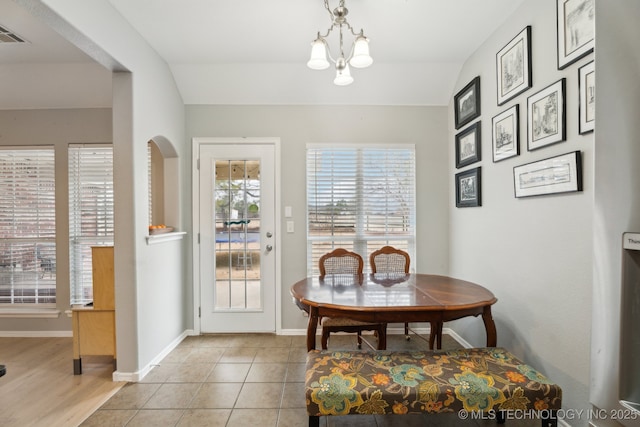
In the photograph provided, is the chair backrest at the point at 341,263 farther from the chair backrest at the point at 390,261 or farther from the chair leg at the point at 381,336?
the chair leg at the point at 381,336

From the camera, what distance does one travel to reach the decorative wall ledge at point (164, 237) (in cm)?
263

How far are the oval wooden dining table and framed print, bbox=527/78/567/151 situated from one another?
1.04 meters

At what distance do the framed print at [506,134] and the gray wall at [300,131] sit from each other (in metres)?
0.96

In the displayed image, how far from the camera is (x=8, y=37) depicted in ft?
8.24

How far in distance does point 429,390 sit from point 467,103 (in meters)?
2.52

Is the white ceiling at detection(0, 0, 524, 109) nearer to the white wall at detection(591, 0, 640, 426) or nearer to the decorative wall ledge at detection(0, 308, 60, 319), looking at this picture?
the white wall at detection(591, 0, 640, 426)

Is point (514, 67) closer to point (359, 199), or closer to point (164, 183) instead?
point (359, 199)

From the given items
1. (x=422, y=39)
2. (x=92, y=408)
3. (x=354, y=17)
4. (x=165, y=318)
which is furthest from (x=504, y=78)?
(x=92, y=408)

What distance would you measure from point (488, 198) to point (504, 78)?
92 cm

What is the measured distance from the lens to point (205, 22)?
243 centimetres

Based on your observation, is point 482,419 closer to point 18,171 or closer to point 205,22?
point 205,22

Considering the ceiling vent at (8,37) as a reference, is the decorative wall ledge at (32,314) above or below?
below

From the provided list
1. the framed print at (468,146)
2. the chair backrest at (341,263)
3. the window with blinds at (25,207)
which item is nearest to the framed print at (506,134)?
the framed print at (468,146)

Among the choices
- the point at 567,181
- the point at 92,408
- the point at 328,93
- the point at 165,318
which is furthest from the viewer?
the point at 328,93
